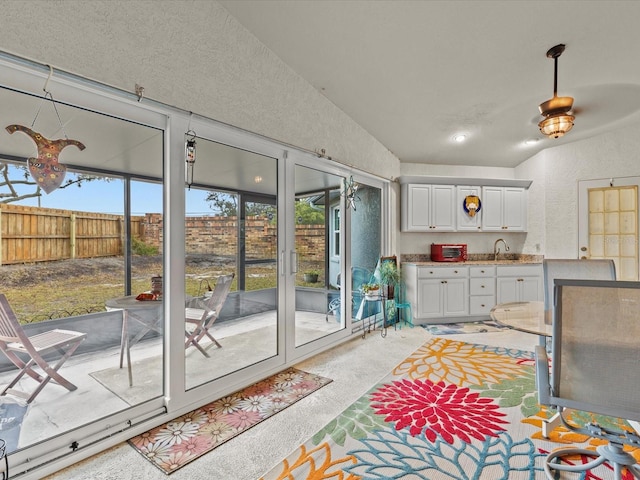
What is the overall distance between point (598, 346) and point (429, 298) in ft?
11.4

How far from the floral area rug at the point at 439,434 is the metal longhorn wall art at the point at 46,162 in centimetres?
197

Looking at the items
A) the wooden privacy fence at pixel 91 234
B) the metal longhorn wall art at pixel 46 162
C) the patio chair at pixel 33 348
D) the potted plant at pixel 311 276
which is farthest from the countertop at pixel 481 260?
the metal longhorn wall art at pixel 46 162

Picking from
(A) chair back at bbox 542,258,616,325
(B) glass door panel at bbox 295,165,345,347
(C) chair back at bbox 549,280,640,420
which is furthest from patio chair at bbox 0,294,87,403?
(A) chair back at bbox 542,258,616,325

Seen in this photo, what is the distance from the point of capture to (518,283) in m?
5.05

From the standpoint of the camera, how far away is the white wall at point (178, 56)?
1642 mm

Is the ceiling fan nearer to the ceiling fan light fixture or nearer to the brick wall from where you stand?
the ceiling fan light fixture

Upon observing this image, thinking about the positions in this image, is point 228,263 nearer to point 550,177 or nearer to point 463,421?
point 463,421

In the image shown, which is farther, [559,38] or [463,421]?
[559,38]

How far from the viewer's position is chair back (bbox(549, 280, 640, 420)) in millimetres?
1324

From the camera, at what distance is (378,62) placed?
118 inches

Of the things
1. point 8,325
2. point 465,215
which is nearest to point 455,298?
point 465,215

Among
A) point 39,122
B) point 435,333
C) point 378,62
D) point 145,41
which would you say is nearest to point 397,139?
point 378,62

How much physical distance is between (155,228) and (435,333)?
12.0 ft

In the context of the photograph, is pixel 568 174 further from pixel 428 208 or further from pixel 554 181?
pixel 428 208
